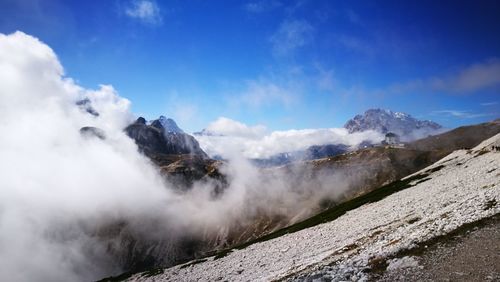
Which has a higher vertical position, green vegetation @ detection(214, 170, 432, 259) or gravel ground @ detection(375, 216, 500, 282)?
green vegetation @ detection(214, 170, 432, 259)

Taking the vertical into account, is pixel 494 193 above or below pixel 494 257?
above

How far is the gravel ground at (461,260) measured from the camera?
75.5 ft

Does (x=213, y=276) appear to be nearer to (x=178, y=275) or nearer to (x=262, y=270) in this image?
(x=262, y=270)

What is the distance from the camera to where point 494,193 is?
1524 inches

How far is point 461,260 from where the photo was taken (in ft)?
82.3

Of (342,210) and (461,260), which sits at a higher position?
(342,210)

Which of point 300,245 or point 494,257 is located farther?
point 300,245

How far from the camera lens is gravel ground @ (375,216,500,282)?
906 inches

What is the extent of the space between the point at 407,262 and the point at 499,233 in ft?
24.3

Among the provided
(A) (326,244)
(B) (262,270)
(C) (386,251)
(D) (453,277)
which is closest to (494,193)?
(C) (386,251)

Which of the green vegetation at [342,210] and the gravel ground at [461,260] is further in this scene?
the green vegetation at [342,210]

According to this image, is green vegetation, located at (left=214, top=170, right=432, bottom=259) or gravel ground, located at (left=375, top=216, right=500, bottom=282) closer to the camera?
gravel ground, located at (left=375, top=216, right=500, bottom=282)

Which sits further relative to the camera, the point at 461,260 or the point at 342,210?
the point at 342,210

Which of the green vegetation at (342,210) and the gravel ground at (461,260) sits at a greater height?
the green vegetation at (342,210)
